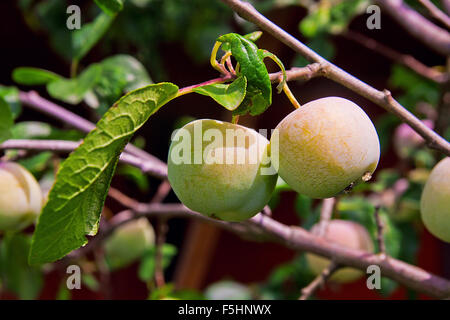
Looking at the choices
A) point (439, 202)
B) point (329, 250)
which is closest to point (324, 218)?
point (329, 250)

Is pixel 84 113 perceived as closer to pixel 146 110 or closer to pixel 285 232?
pixel 285 232

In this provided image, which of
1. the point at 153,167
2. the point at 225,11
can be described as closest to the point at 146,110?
the point at 153,167

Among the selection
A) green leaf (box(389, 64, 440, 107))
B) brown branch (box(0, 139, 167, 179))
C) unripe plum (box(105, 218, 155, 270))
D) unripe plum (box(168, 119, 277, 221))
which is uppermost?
green leaf (box(389, 64, 440, 107))

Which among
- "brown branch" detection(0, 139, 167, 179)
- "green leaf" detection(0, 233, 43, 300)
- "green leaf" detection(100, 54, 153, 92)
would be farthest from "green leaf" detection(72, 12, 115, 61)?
"green leaf" detection(0, 233, 43, 300)

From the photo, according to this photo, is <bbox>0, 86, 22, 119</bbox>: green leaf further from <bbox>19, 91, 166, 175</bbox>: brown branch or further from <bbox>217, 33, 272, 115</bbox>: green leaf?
<bbox>217, 33, 272, 115</bbox>: green leaf

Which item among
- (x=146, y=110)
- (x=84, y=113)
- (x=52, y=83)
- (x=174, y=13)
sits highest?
(x=174, y=13)

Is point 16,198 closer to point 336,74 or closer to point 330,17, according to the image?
point 336,74

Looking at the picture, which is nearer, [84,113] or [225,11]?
[225,11]
